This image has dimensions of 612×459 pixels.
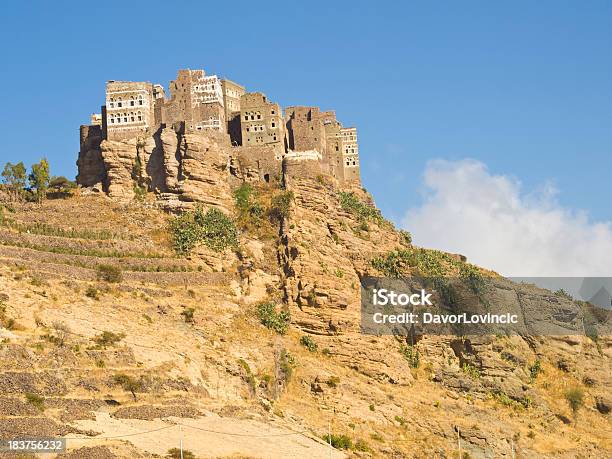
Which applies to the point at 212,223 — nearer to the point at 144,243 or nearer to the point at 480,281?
the point at 144,243

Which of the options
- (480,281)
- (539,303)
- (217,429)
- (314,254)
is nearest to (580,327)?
(539,303)

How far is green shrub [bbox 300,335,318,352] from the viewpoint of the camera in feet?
193

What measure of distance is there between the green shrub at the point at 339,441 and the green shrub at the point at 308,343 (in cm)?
847

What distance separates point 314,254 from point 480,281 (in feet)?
47.1

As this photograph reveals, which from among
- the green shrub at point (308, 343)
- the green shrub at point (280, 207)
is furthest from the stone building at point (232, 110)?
the green shrub at point (308, 343)

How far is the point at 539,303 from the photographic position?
7331 cm

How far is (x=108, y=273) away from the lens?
5544 cm

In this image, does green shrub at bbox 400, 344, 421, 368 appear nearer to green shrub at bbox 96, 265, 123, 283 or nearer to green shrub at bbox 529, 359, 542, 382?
green shrub at bbox 529, 359, 542, 382

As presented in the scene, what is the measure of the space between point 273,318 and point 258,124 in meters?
17.8

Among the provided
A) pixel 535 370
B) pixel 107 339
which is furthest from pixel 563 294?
pixel 107 339

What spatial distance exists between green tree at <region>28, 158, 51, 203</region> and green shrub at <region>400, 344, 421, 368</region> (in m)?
24.9

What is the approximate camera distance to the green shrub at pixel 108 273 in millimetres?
55156

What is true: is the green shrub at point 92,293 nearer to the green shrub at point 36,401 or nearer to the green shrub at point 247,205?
the green shrub at point 36,401

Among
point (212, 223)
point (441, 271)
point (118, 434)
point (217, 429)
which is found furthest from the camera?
point (441, 271)
